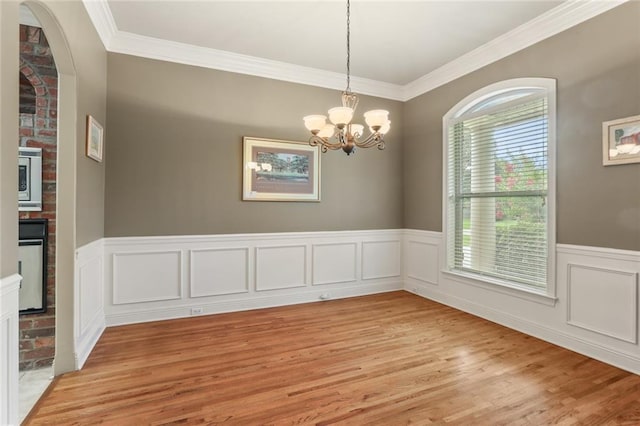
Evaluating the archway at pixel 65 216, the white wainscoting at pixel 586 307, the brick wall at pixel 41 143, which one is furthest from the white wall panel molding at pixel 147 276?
the white wainscoting at pixel 586 307

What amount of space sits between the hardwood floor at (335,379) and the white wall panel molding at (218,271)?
1.40ft

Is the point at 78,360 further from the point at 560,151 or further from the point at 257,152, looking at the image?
the point at 560,151

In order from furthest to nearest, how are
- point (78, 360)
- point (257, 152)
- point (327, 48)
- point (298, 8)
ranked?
point (257, 152) → point (327, 48) → point (298, 8) → point (78, 360)

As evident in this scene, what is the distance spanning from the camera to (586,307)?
Answer: 2.95m

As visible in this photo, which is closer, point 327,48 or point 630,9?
point 630,9

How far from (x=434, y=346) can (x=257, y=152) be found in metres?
2.84

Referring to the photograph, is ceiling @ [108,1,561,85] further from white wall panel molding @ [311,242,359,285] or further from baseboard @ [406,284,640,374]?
baseboard @ [406,284,640,374]

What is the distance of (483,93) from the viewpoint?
3.87 m

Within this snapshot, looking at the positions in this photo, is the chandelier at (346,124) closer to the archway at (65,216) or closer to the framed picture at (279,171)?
the framed picture at (279,171)

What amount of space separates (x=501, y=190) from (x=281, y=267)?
2.69 metres

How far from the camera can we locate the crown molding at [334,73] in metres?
3.00

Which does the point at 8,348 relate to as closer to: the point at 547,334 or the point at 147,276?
the point at 147,276

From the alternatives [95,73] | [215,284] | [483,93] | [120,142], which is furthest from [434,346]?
[95,73]

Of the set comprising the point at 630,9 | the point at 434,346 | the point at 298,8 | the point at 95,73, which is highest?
the point at 298,8
